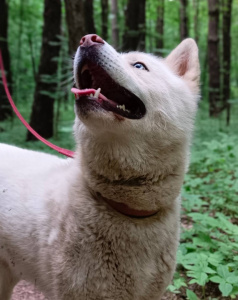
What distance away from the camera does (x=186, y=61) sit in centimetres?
274

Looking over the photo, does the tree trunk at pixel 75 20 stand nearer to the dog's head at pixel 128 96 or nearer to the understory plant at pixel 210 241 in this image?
the understory plant at pixel 210 241

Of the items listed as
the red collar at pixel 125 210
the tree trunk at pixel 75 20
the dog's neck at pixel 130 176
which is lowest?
the red collar at pixel 125 210

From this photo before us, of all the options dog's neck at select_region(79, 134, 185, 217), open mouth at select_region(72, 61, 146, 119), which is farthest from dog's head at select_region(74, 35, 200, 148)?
dog's neck at select_region(79, 134, 185, 217)

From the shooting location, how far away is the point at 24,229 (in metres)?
2.28

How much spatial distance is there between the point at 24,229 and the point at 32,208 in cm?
14

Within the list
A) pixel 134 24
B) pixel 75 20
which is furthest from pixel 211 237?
pixel 134 24

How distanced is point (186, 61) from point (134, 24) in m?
7.71

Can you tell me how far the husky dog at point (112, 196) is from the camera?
6.68 feet

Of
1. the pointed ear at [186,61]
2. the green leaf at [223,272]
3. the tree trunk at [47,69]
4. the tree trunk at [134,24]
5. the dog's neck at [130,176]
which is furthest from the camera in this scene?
the tree trunk at [134,24]

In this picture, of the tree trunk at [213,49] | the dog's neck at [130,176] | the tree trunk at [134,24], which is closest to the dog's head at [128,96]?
the dog's neck at [130,176]

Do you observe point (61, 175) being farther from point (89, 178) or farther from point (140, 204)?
point (140, 204)

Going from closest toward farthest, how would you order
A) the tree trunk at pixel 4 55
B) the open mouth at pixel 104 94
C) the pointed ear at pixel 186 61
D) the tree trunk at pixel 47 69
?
1. the open mouth at pixel 104 94
2. the pointed ear at pixel 186 61
3. the tree trunk at pixel 47 69
4. the tree trunk at pixel 4 55

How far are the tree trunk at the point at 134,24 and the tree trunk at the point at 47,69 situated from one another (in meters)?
1.82

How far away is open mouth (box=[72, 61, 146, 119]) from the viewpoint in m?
1.98
